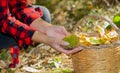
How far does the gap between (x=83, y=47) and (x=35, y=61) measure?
2.67 feet

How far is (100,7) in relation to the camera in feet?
14.6

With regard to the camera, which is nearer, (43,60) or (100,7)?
(43,60)

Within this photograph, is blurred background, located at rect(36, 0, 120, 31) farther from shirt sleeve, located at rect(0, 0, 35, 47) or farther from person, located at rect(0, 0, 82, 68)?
shirt sleeve, located at rect(0, 0, 35, 47)

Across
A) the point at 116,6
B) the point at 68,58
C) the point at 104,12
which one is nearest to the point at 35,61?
the point at 68,58

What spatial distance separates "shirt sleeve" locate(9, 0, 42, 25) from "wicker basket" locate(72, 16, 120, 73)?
43 cm

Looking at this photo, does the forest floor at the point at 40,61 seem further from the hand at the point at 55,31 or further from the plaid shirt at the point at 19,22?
the hand at the point at 55,31

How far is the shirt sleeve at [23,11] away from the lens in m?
1.83

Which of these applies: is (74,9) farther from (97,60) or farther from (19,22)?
(19,22)

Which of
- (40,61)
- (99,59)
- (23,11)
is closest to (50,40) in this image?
(23,11)

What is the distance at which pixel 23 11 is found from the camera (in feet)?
6.22

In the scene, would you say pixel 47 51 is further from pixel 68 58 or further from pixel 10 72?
pixel 10 72

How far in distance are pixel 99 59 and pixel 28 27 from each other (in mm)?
617

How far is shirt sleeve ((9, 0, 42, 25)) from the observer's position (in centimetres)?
183

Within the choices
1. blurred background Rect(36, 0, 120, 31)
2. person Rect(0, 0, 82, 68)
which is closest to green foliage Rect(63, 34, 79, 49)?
person Rect(0, 0, 82, 68)
